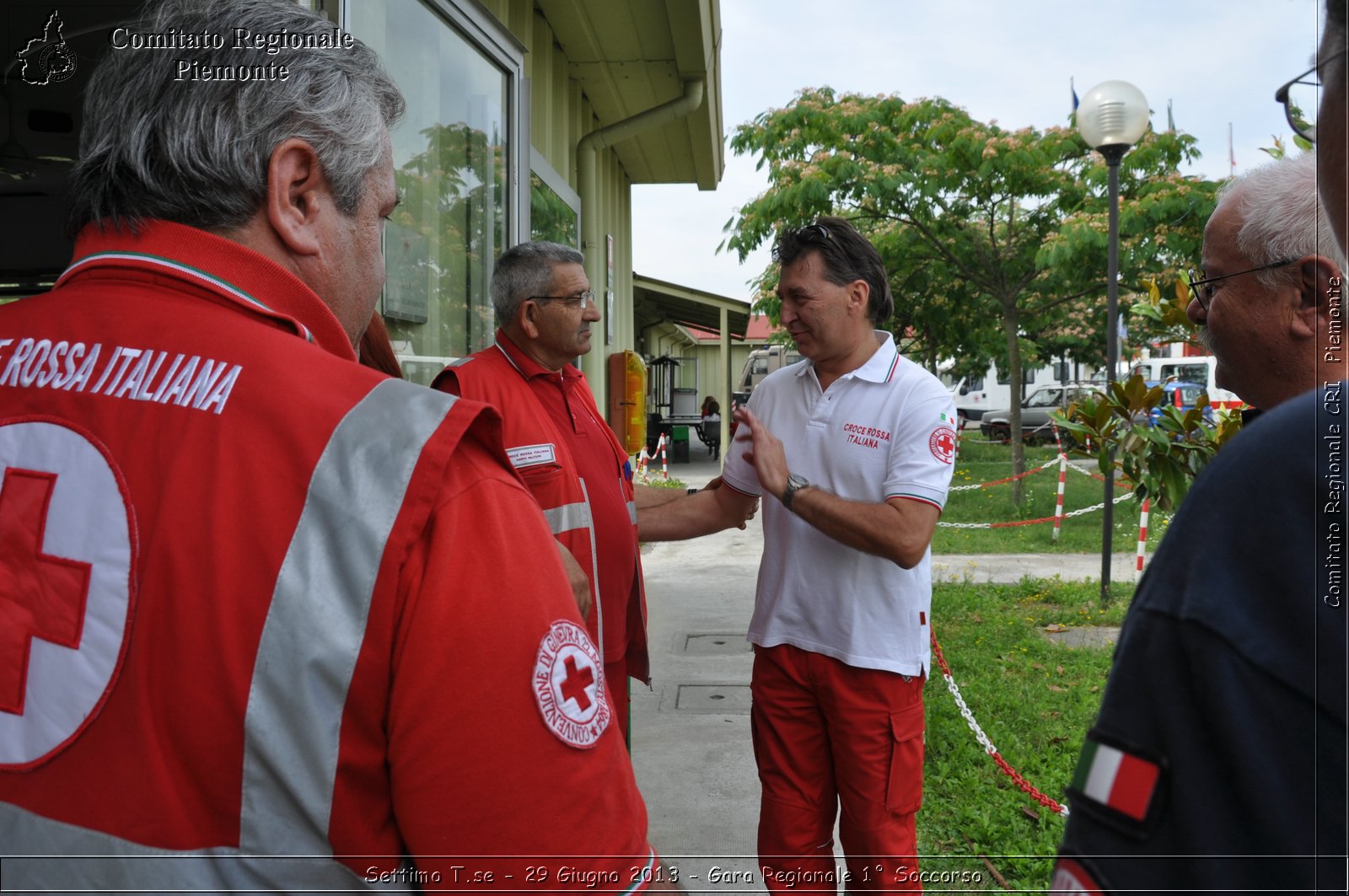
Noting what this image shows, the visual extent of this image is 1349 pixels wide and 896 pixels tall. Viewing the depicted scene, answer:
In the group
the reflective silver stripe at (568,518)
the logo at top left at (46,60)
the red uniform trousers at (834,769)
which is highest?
the logo at top left at (46,60)

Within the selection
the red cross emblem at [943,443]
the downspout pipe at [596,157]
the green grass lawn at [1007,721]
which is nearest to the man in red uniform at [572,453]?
the red cross emblem at [943,443]

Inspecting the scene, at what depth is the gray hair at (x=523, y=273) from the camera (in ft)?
10.5

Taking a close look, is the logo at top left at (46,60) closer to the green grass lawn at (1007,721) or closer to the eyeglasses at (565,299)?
the eyeglasses at (565,299)

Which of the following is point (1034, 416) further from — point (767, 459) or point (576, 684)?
point (576, 684)

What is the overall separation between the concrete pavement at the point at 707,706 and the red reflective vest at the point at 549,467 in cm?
101

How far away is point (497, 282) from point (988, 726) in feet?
11.0

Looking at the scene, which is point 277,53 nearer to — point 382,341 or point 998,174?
point 382,341

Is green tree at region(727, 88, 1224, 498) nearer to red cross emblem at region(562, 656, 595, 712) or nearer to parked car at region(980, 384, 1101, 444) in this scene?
red cross emblem at region(562, 656, 595, 712)

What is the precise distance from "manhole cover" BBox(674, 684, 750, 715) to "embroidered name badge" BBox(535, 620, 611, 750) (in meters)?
4.37

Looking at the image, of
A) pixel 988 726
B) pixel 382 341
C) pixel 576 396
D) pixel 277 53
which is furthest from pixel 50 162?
pixel 988 726

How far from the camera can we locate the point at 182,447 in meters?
0.88

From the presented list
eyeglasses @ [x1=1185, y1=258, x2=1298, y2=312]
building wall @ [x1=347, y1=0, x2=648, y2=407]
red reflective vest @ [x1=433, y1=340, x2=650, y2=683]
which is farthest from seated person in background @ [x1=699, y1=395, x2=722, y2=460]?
eyeglasses @ [x1=1185, y1=258, x2=1298, y2=312]

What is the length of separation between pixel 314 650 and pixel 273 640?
0.12 ft

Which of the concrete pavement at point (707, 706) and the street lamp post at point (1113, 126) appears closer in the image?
the concrete pavement at point (707, 706)
